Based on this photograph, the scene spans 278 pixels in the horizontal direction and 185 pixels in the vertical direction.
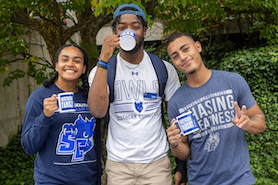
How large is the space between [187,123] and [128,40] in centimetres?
81

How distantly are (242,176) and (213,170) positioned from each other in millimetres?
210

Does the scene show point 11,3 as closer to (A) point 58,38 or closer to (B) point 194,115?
(A) point 58,38

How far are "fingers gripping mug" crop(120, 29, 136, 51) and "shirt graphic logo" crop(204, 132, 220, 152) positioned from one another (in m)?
0.95

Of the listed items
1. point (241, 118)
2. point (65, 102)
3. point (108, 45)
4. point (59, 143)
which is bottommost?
point (59, 143)

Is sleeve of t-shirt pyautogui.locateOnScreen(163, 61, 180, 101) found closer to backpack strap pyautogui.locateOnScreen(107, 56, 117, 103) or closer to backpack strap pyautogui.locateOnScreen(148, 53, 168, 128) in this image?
backpack strap pyautogui.locateOnScreen(148, 53, 168, 128)

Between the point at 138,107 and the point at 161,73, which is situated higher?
the point at 161,73

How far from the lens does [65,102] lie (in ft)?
7.15

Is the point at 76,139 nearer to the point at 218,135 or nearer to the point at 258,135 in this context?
the point at 218,135

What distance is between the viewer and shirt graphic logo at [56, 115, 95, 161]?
90.0 inches

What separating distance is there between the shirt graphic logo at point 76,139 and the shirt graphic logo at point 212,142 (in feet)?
3.21

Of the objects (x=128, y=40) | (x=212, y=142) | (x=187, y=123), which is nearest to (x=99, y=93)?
(x=128, y=40)

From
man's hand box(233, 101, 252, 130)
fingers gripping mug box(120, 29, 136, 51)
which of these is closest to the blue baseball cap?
fingers gripping mug box(120, 29, 136, 51)

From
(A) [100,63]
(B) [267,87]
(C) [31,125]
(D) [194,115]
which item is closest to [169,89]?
(D) [194,115]

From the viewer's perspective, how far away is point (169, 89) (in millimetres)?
2568
